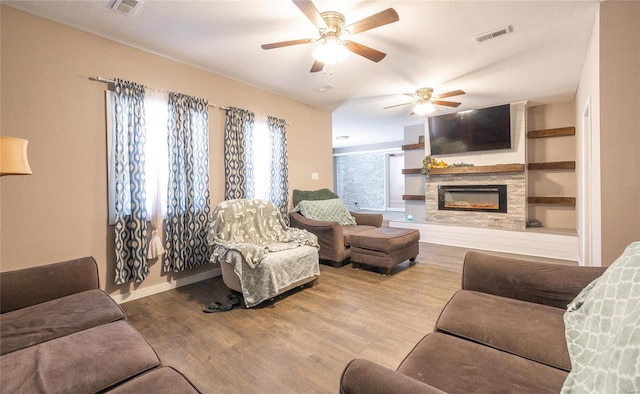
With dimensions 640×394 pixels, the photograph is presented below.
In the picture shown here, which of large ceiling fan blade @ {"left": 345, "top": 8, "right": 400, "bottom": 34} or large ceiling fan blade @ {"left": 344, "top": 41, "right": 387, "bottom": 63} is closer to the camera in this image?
large ceiling fan blade @ {"left": 345, "top": 8, "right": 400, "bottom": 34}

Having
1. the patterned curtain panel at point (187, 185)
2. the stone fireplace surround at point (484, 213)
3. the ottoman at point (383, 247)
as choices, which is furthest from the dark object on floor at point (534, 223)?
the patterned curtain panel at point (187, 185)

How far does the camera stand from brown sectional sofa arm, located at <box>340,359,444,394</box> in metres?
0.70

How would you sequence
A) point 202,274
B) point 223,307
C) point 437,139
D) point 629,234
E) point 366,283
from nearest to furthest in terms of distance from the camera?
point 629,234 → point 223,307 → point 366,283 → point 202,274 → point 437,139

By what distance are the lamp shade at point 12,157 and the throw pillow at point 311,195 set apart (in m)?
2.99

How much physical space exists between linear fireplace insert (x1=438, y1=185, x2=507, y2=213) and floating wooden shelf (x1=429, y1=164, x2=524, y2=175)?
0.30 m

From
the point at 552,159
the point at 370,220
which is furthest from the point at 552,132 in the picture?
the point at 370,220

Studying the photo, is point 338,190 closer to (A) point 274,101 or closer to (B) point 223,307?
(A) point 274,101

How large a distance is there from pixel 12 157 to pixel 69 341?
1.08 meters

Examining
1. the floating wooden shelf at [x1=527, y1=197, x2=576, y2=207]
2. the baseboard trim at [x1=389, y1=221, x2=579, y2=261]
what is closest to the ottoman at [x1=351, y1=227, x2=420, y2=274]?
the baseboard trim at [x1=389, y1=221, x2=579, y2=261]

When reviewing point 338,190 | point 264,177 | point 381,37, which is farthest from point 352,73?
point 338,190

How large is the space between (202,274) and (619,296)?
3423 millimetres

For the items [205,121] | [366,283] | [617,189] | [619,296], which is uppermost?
[205,121]

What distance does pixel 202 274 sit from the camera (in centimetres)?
326

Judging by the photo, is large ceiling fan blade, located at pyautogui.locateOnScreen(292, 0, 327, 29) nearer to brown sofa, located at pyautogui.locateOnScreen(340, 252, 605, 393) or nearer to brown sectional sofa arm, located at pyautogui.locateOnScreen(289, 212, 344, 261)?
brown sofa, located at pyautogui.locateOnScreen(340, 252, 605, 393)
